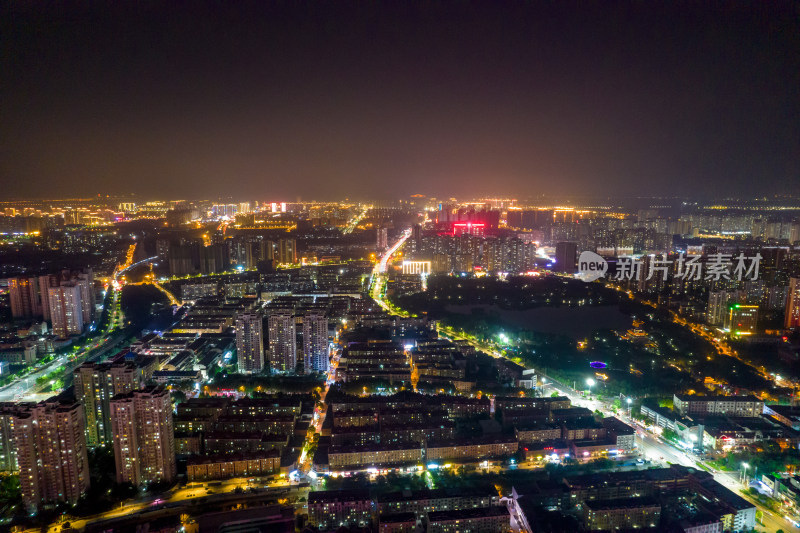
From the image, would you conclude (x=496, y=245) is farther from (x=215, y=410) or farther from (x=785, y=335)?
(x=215, y=410)

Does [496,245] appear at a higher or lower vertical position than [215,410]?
higher

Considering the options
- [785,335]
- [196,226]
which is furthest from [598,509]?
[196,226]

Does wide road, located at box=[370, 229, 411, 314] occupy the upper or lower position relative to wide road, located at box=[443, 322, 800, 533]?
upper

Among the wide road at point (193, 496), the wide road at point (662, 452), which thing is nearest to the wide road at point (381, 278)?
the wide road at point (662, 452)

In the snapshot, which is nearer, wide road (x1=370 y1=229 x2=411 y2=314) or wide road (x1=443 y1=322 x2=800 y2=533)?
wide road (x1=443 y1=322 x2=800 y2=533)

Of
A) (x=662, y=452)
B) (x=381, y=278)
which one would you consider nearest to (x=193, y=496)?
(x=662, y=452)

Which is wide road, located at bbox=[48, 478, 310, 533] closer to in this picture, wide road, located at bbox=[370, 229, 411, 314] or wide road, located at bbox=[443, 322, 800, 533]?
wide road, located at bbox=[443, 322, 800, 533]

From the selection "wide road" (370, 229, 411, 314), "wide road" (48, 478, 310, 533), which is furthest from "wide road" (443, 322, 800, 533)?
"wide road" (370, 229, 411, 314)

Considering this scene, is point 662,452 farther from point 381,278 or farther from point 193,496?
point 381,278

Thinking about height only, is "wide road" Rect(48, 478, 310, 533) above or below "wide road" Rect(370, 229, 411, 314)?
below

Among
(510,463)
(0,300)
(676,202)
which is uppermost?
(676,202)

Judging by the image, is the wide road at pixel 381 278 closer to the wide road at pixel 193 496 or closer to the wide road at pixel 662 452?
the wide road at pixel 662 452
